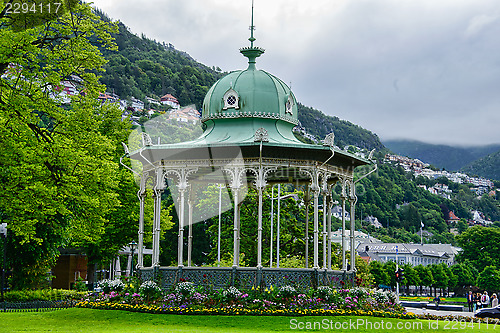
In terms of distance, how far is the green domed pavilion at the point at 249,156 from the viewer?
28.5 meters

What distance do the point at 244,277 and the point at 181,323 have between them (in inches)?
169

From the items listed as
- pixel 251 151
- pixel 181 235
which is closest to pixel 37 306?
pixel 181 235

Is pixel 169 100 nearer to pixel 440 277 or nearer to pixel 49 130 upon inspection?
pixel 440 277

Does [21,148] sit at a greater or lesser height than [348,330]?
greater

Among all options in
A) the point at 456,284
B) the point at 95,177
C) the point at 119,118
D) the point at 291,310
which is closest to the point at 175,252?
the point at 119,118

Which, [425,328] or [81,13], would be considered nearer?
[425,328]

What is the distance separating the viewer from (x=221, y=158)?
2941 cm

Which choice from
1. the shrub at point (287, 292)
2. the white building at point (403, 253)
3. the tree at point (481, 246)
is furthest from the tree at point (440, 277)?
the shrub at point (287, 292)

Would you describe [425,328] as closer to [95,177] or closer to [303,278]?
[303,278]

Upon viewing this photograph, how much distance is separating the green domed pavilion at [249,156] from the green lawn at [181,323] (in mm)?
3060

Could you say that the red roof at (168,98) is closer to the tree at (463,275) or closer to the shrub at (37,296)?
the tree at (463,275)

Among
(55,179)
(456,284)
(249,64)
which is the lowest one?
(456,284)

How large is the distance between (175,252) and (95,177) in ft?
143

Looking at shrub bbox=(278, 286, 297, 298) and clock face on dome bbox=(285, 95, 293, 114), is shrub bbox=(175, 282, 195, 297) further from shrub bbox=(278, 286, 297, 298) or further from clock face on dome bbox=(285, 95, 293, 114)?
clock face on dome bbox=(285, 95, 293, 114)
